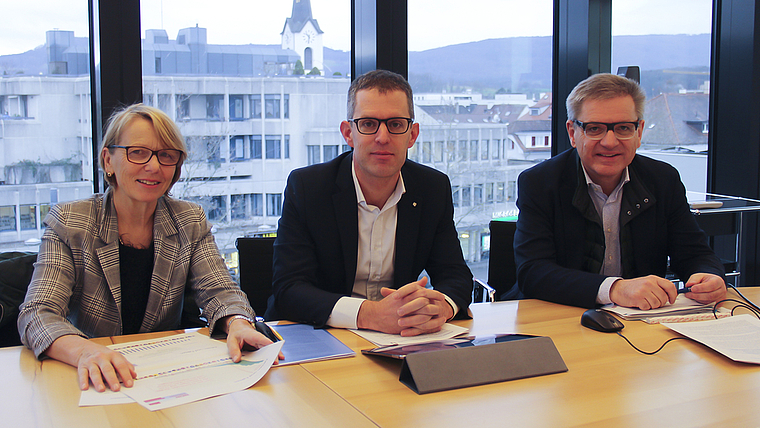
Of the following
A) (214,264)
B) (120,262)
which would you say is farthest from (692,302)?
(120,262)

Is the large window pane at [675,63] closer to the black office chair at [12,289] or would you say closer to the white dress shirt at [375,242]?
the white dress shirt at [375,242]

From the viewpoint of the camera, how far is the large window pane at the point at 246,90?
2646 millimetres

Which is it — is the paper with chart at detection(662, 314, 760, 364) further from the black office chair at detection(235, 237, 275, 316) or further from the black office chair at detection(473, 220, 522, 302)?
the black office chair at detection(235, 237, 275, 316)

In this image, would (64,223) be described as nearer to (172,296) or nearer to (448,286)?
(172,296)

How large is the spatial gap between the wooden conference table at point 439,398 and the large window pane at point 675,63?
266cm

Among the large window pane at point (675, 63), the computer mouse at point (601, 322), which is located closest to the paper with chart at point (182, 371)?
the computer mouse at point (601, 322)

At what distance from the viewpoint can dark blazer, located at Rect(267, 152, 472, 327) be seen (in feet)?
6.25

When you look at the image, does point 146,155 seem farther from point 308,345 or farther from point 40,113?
point 40,113

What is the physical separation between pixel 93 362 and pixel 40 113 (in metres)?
1.62

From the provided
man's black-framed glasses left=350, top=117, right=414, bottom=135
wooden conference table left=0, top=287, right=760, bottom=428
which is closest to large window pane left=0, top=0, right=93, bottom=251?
wooden conference table left=0, top=287, right=760, bottom=428

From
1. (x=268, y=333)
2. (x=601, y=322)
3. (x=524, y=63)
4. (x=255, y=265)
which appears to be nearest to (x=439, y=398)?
(x=268, y=333)

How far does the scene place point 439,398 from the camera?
1.16m

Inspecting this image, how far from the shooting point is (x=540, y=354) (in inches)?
52.6

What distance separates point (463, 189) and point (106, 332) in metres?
2.17
